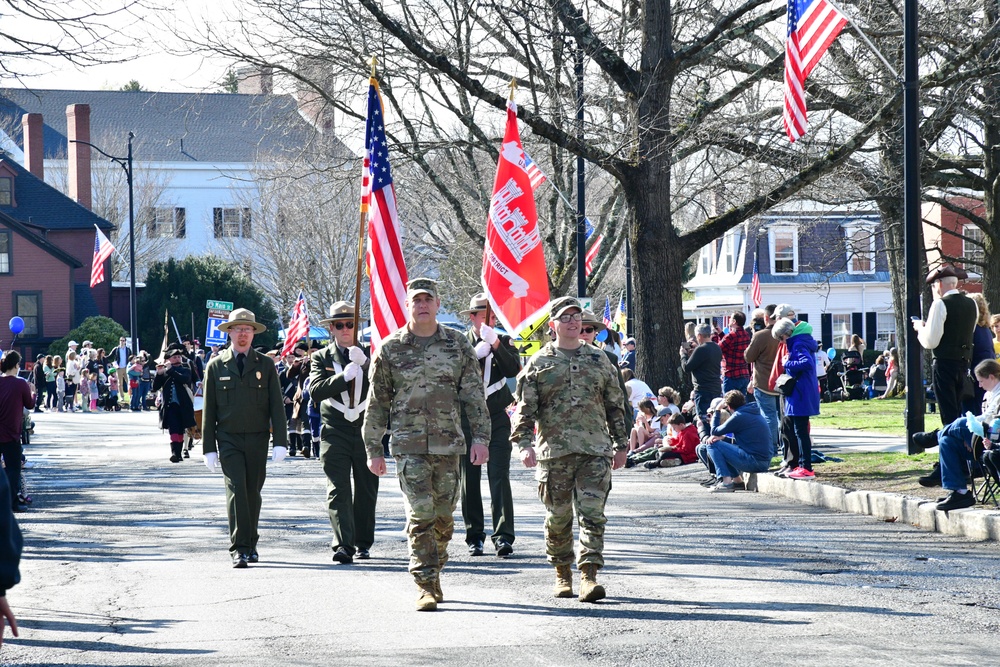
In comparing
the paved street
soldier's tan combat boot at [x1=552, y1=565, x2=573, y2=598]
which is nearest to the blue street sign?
the paved street

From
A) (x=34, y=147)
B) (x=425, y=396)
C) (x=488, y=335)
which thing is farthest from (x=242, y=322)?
(x=34, y=147)

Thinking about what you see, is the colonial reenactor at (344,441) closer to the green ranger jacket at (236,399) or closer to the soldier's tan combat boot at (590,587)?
the green ranger jacket at (236,399)

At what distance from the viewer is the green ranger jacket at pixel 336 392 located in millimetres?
10281


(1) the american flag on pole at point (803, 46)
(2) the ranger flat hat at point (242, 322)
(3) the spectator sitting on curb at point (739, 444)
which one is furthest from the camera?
(1) the american flag on pole at point (803, 46)

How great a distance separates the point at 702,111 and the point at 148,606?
14.1 metres

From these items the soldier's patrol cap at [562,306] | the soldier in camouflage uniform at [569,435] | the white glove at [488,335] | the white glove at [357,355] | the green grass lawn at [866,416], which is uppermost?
the soldier's patrol cap at [562,306]

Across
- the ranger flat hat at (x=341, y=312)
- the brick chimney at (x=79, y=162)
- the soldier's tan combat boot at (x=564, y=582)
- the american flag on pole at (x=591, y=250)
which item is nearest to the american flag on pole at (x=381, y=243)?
the ranger flat hat at (x=341, y=312)

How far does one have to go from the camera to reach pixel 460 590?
891cm

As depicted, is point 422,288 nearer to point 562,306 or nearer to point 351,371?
point 562,306

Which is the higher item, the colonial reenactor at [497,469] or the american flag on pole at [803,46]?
the american flag on pole at [803,46]

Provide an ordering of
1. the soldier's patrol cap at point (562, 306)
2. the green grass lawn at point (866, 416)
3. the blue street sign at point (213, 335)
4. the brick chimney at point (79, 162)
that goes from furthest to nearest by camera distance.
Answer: the brick chimney at point (79, 162), the blue street sign at point (213, 335), the green grass lawn at point (866, 416), the soldier's patrol cap at point (562, 306)

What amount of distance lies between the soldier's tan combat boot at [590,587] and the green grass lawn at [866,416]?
1509cm

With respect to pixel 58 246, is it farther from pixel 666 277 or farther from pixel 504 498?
pixel 504 498

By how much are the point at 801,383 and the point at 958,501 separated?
12.0 ft
